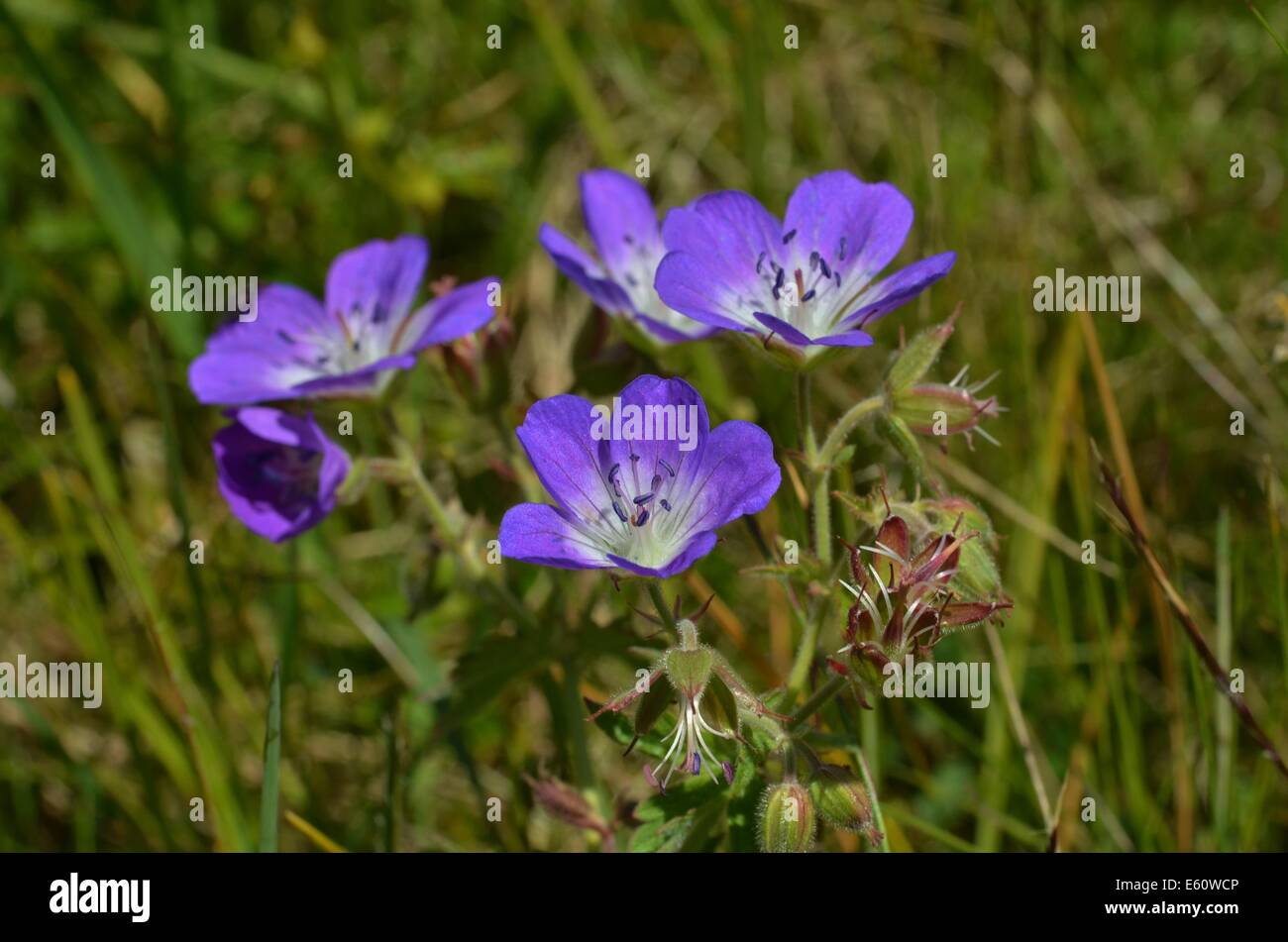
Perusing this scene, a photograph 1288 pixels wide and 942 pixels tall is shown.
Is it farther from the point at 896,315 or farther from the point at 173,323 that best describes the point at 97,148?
the point at 896,315

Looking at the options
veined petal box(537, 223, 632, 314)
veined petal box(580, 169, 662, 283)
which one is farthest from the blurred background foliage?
→ veined petal box(580, 169, 662, 283)

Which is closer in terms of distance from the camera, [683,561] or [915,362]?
[683,561]

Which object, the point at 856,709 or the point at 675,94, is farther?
the point at 675,94

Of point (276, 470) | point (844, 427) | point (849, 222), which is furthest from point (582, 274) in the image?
point (276, 470)

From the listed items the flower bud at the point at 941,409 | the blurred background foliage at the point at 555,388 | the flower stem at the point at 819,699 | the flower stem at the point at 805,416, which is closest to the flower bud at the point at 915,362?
the flower bud at the point at 941,409

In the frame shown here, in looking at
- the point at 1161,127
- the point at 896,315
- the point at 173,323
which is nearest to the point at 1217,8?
the point at 1161,127

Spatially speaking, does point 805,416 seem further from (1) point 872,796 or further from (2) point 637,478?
(1) point 872,796
